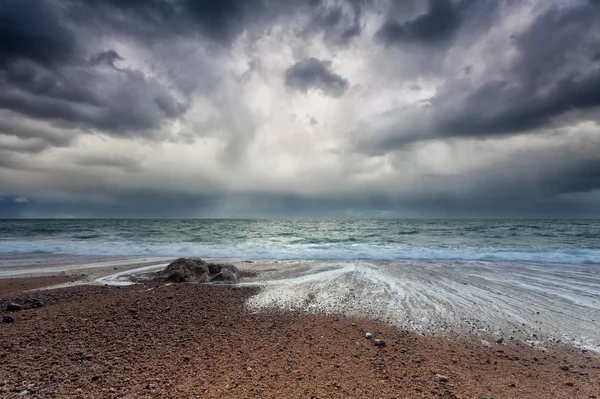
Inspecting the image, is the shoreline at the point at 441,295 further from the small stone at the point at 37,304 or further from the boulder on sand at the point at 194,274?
the small stone at the point at 37,304

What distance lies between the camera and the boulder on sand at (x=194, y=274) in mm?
9742

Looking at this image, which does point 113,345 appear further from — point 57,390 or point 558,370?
point 558,370

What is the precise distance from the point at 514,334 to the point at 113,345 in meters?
7.22

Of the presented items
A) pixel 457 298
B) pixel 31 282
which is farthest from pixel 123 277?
pixel 457 298

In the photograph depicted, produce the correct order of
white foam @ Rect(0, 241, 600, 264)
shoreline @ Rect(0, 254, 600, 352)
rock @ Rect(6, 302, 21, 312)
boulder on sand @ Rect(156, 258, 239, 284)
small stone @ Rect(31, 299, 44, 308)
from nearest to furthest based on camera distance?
shoreline @ Rect(0, 254, 600, 352) → rock @ Rect(6, 302, 21, 312) → small stone @ Rect(31, 299, 44, 308) → boulder on sand @ Rect(156, 258, 239, 284) → white foam @ Rect(0, 241, 600, 264)

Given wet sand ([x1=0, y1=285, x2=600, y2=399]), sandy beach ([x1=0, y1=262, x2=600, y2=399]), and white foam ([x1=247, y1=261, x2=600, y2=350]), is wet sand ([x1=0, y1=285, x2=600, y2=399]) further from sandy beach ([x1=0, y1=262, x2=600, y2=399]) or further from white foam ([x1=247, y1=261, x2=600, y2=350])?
white foam ([x1=247, y1=261, x2=600, y2=350])

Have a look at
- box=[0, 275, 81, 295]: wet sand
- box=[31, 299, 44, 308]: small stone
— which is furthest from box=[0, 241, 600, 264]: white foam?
box=[31, 299, 44, 308]: small stone

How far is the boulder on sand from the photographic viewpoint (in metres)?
9.74

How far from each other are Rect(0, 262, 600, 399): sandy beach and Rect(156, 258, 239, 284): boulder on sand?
3254mm

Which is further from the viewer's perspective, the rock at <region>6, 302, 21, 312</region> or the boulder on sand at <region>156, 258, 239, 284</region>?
the boulder on sand at <region>156, 258, 239, 284</region>

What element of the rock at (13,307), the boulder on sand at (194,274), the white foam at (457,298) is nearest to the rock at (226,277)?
the boulder on sand at (194,274)

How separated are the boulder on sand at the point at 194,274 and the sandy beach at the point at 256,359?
10.7 ft

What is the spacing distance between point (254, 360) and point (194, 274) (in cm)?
657

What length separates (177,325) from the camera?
5.45 meters
